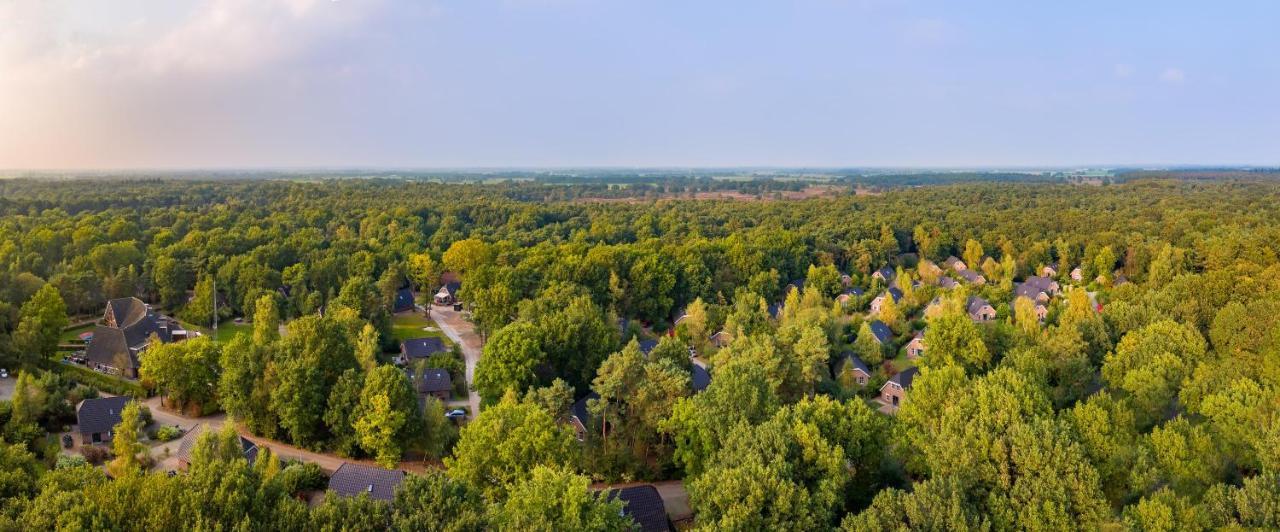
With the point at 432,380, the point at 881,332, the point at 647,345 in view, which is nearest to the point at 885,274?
the point at 881,332

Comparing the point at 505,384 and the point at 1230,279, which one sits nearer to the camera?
the point at 505,384

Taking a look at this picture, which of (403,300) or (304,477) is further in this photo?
(403,300)

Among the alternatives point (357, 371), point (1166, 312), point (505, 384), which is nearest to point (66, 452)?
point (357, 371)

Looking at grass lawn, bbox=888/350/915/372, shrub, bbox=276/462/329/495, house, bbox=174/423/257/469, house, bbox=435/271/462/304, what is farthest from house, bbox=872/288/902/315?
house, bbox=174/423/257/469

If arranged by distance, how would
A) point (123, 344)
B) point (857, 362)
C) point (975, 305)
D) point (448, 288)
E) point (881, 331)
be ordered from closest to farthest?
point (123, 344)
point (857, 362)
point (881, 331)
point (975, 305)
point (448, 288)

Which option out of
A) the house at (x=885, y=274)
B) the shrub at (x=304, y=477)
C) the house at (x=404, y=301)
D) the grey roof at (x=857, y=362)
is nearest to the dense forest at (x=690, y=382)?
the shrub at (x=304, y=477)

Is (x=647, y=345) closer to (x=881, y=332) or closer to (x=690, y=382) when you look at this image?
(x=690, y=382)

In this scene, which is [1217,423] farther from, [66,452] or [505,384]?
[66,452]
